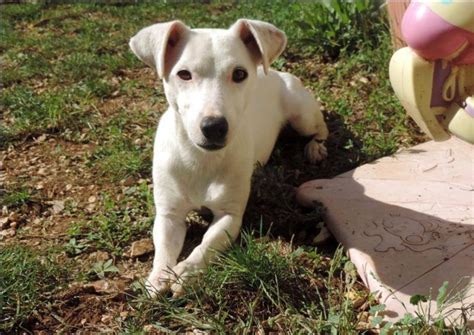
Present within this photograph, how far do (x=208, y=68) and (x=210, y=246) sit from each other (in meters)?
0.97

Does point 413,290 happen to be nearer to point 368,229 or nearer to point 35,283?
point 368,229

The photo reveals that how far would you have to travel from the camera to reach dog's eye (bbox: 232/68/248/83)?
3170mm

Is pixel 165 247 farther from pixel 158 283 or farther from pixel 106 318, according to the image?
pixel 106 318

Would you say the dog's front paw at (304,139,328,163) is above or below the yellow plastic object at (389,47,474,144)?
below

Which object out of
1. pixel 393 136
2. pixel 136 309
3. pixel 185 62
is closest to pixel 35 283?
pixel 136 309

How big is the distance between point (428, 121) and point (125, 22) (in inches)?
240

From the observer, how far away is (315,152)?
4.59 metres

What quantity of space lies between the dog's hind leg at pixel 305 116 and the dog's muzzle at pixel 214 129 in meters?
1.74

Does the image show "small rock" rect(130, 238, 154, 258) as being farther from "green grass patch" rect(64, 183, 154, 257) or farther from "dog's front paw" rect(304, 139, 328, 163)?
"dog's front paw" rect(304, 139, 328, 163)

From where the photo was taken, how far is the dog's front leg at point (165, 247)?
3033 millimetres

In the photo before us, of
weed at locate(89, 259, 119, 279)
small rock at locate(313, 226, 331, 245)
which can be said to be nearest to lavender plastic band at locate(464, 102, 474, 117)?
small rock at locate(313, 226, 331, 245)

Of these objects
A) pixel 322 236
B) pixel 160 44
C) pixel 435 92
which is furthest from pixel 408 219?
pixel 160 44

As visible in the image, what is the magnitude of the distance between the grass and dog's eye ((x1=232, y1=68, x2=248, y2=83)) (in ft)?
2.66

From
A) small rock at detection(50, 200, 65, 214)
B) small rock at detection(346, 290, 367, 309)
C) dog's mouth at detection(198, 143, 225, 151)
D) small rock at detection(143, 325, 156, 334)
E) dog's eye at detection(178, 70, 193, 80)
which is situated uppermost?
dog's eye at detection(178, 70, 193, 80)
